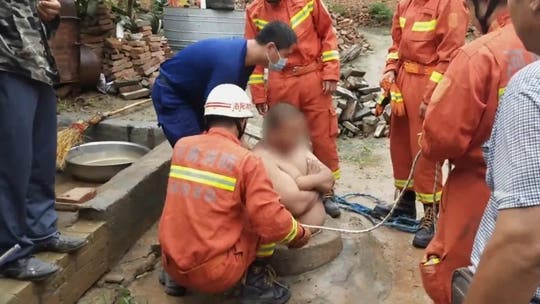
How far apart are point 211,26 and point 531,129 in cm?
825

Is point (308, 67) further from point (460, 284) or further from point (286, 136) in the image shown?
point (460, 284)

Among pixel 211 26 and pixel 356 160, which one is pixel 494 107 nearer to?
pixel 356 160

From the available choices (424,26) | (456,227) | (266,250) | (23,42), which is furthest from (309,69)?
(456,227)

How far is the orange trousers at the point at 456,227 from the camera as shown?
2318mm

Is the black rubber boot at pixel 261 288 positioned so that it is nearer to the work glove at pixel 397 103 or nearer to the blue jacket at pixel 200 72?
the blue jacket at pixel 200 72

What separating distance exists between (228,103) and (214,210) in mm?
584

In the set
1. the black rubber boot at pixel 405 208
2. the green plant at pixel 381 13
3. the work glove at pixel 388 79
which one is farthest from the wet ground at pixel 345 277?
the green plant at pixel 381 13

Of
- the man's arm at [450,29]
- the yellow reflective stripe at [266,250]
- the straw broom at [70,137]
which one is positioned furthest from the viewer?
the straw broom at [70,137]

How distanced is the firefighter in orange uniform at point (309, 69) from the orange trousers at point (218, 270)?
1759 mm

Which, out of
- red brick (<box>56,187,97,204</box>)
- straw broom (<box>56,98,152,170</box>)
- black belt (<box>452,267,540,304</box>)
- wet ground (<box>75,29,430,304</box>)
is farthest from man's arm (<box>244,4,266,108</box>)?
black belt (<box>452,267,540,304</box>)

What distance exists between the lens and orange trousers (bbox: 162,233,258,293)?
2969 millimetres

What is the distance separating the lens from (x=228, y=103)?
3.02m

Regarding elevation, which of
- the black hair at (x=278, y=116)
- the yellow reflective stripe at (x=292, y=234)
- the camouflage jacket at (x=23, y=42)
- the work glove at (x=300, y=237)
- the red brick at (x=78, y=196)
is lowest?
the red brick at (x=78, y=196)

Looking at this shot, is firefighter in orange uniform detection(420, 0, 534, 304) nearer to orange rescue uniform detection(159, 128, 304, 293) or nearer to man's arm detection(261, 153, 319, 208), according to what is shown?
orange rescue uniform detection(159, 128, 304, 293)
